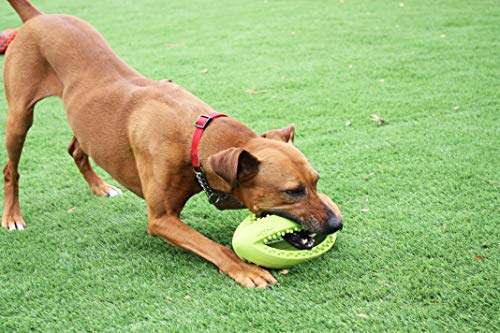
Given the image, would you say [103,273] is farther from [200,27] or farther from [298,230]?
[200,27]

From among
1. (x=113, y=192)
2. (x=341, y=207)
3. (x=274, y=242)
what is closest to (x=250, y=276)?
(x=274, y=242)

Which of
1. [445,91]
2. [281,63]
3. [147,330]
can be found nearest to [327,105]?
[445,91]

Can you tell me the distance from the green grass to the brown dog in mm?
284

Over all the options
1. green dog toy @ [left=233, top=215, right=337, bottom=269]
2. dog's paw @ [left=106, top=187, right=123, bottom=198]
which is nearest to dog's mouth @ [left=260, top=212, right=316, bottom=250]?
green dog toy @ [left=233, top=215, right=337, bottom=269]

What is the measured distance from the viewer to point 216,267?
11.3 feet

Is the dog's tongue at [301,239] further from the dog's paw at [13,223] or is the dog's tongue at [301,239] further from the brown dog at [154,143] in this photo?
the dog's paw at [13,223]

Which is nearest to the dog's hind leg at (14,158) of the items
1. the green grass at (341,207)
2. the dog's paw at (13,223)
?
the dog's paw at (13,223)

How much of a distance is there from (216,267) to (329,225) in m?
0.76

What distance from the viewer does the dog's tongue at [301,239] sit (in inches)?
130

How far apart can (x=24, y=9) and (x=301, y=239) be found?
2.91 meters

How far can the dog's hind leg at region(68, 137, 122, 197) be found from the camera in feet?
15.7

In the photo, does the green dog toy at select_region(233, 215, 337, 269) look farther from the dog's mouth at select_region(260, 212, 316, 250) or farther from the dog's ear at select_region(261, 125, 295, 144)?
the dog's ear at select_region(261, 125, 295, 144)

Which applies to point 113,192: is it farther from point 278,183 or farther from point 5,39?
point 5,39

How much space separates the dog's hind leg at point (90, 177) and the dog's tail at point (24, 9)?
104 cm
